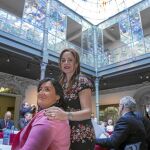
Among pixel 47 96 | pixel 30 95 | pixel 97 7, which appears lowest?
pixel 47 96

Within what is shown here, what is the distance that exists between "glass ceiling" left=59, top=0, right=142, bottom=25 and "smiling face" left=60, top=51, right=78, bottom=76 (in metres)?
11.0

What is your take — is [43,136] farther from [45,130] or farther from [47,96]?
[47,96]

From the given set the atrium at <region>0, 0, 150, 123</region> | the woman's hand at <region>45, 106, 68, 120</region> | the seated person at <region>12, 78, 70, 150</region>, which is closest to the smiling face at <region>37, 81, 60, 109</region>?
the seated person at <region>12, 78, 70, 150</region>

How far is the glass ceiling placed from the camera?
42.0 ft

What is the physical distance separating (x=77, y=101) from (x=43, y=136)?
2.20 ft

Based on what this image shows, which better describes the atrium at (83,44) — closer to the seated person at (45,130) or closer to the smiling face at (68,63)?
the smiling face at (68,63)

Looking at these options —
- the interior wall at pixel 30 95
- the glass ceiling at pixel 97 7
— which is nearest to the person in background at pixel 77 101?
the glass ceiling at pixel 97 7

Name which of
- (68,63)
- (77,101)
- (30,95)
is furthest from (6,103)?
(77,101)

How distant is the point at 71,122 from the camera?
1.59 m

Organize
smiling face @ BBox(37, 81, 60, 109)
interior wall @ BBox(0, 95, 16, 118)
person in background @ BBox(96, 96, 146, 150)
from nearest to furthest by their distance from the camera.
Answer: smiling face @ BBox(37, 81, 60, 109) < person in background @ BBox(96, 96, 146, 150) < interior wall @ BBox(0, 95, 16, 118)

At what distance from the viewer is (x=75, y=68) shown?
1827 mm

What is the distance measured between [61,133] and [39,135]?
168 millimetres

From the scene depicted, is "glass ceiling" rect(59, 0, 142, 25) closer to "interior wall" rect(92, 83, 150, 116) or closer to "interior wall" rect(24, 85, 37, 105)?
"interior wall" rect(92, 83, 150, 116)

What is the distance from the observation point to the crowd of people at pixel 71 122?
109 centimetres
